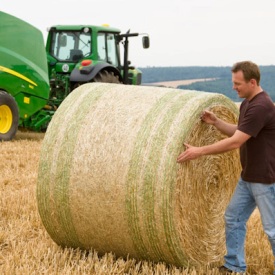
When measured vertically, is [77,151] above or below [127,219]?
above

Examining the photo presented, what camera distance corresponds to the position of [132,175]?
405cm

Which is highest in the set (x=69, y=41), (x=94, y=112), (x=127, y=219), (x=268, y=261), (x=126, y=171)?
(x=69, y=41)

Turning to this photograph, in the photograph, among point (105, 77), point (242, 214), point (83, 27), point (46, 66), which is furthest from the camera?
point (83, 27)

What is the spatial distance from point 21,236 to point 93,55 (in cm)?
776

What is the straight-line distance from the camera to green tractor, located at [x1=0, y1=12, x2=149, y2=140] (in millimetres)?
10820

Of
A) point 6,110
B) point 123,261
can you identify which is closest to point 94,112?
point 123,261

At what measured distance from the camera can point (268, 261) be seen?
179 inches

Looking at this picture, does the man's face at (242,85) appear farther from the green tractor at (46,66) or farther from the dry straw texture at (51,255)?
the green tractor at (46,66)

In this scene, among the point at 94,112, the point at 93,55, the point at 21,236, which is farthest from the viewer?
the point at 93,55

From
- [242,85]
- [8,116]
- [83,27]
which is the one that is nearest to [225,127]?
[242,85]

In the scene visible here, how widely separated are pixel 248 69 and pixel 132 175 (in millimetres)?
1052

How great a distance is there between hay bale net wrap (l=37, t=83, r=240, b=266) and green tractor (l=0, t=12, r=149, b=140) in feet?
21.3

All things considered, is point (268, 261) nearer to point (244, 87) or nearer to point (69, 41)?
point (244, 87)

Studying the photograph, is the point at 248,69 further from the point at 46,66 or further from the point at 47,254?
the point at 46,66
